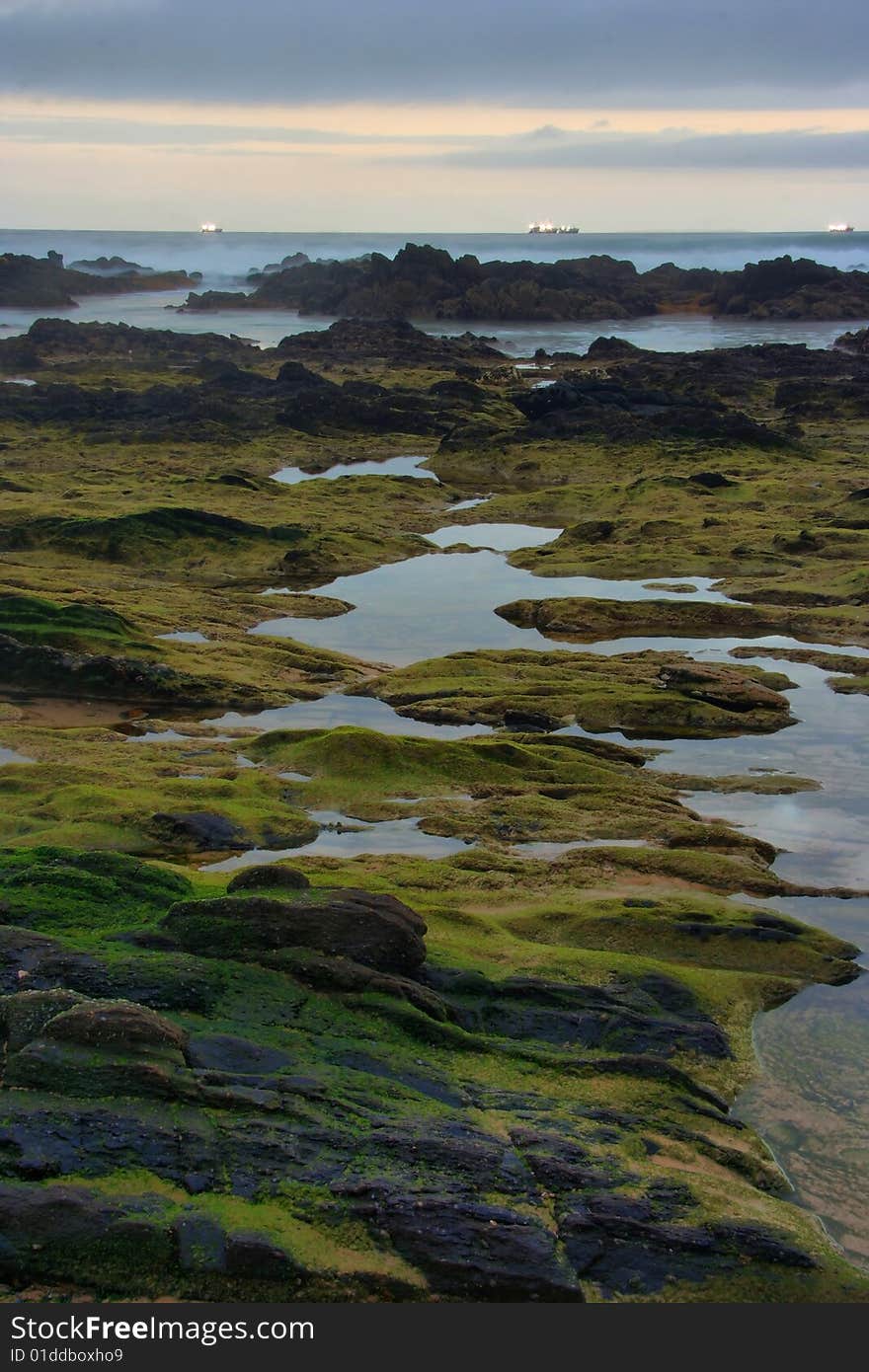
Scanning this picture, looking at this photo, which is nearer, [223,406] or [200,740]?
[200,740]

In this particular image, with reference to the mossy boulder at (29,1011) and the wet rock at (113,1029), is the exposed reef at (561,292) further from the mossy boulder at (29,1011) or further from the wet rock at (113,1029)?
the wet rock at (113,1029)

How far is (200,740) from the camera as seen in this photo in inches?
1252

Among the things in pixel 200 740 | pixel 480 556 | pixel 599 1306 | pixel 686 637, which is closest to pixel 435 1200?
pixel 599 1306

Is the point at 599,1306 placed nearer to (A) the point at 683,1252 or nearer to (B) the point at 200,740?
(A) the point at 683,1252

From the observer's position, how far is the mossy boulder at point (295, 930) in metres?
17.4

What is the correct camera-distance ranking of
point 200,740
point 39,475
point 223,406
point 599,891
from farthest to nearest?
point 223,406 → point 39,475 → point 200,740 → point 599,891

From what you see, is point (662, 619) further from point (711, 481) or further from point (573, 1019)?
point (573, 1019)

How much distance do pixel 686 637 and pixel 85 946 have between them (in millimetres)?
27301

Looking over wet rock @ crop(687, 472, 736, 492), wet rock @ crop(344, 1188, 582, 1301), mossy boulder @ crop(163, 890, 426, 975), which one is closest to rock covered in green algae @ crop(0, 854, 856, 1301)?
wet rock @ crop(344, 1188, 582, 1301)

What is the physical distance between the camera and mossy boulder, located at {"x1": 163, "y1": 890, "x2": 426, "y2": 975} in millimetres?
17391

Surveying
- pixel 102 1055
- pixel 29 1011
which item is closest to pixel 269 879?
pixel 29 1011

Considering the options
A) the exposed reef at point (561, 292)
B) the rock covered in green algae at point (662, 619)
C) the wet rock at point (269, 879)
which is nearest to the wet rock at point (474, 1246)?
the wet rock at point (269, 879)

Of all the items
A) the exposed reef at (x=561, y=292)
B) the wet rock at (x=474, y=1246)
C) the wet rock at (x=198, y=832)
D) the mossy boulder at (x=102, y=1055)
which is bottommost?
the wet rock at (x=198, y=832)

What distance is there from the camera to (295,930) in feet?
57.4
